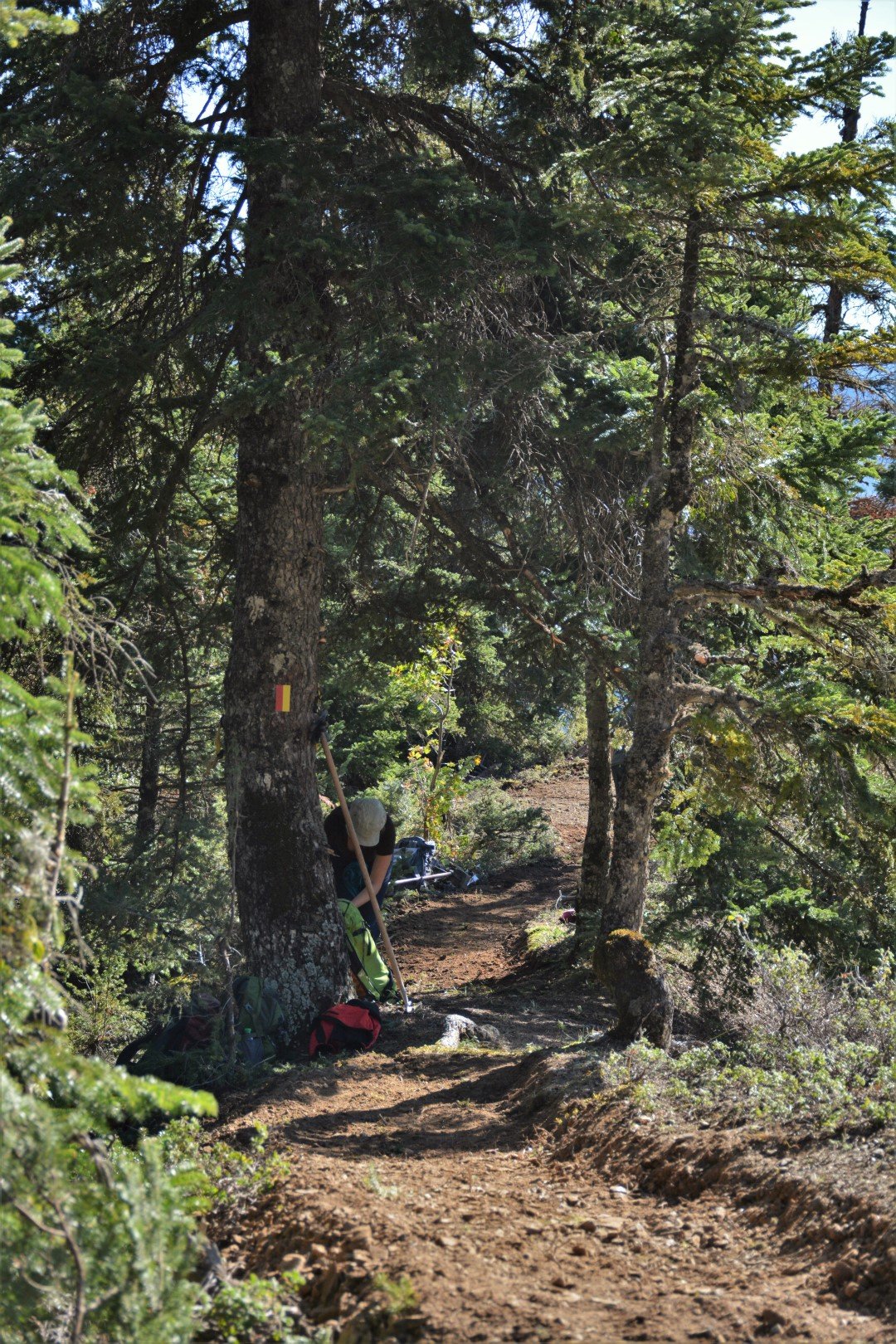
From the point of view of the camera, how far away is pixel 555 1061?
5.97 meters

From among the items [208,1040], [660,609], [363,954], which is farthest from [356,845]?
[660,609]

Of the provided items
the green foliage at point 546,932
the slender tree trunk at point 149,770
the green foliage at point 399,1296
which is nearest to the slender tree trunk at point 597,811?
the green foliage at point 546,932

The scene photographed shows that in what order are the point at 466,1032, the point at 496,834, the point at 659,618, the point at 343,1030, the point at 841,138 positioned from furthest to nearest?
the point at 496,834
the point at 841,138
the point at 466,1032
the point at 343,1030
the point at 659,618

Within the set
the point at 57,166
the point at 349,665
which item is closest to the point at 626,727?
the point at 349,665

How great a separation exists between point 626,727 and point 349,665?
109 inches

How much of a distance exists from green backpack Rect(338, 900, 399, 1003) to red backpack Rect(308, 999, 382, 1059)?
2.25ft

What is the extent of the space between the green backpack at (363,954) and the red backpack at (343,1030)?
2.25 feet

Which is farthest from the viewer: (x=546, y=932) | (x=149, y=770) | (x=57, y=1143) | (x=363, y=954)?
(x=546, y=932)

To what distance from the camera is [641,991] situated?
19.1ft

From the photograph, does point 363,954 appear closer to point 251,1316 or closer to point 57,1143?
point 251,1316

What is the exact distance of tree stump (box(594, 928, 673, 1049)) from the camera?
5.82 m

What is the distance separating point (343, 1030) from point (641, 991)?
6.63ft

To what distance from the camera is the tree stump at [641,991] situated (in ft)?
19.1

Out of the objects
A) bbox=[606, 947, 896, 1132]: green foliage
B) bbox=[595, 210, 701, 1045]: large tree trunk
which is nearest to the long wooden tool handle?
bbox=[595, 210, 701, 1045]: large tree trunk
